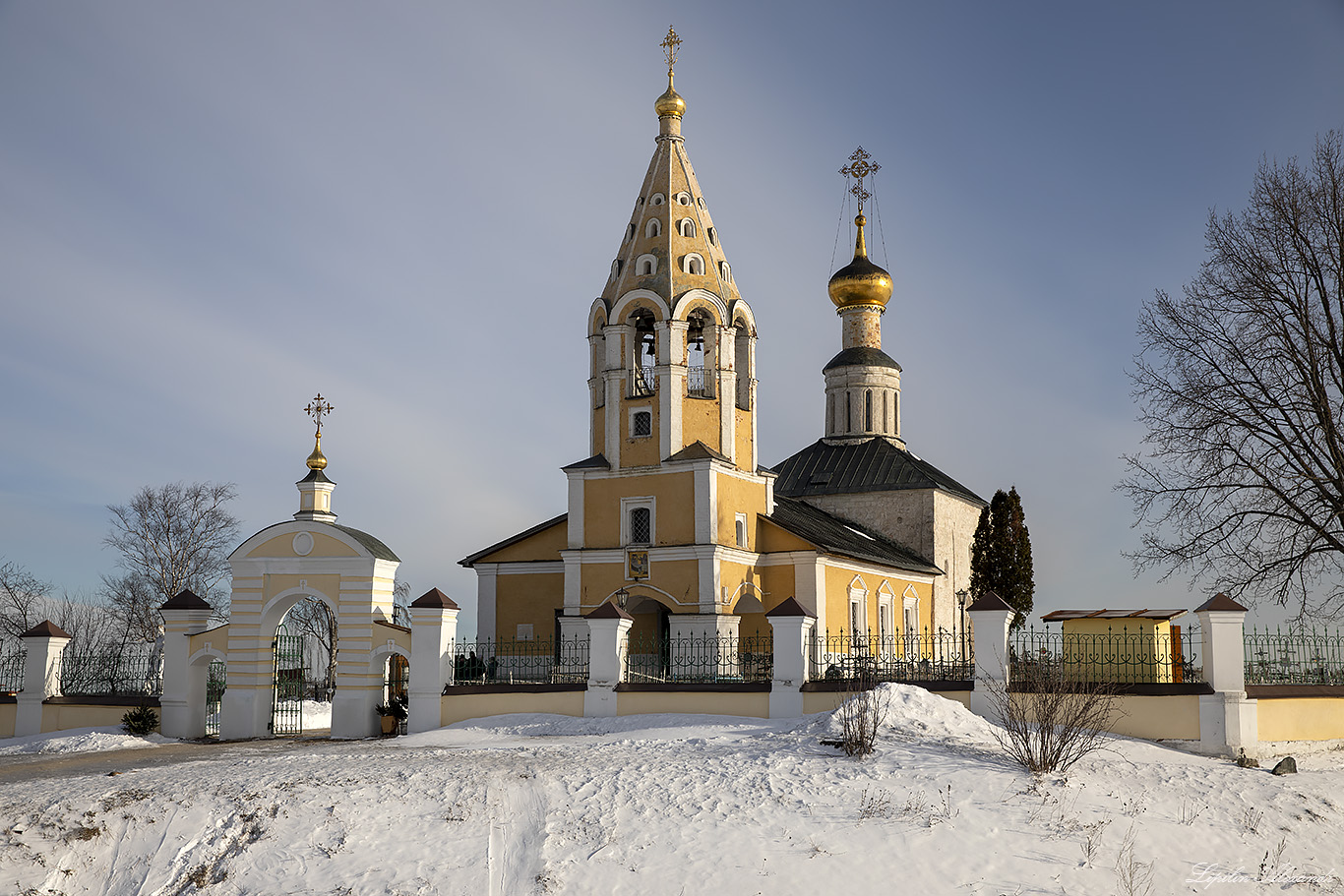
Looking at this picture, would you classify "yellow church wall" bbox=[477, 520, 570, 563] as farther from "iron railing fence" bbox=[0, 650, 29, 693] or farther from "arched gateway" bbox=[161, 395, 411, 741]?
"iron railing fence" bbox=[0, 650, 29, 693]

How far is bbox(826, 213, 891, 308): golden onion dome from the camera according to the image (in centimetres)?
3625

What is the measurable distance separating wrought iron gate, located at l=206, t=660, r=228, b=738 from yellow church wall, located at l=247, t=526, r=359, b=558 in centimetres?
185

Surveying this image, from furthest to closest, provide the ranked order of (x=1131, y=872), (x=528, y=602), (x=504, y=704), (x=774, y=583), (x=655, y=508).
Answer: (x=528, y=602), (x=774, y=583), (x=655, y=508), (x=504, y=704), (x=1131, y=872)

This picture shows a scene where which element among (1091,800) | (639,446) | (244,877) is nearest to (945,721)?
(1091,800)

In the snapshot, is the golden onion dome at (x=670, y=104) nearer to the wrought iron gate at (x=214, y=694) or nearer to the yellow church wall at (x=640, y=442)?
the yellow church wall at (x=640, y=442)

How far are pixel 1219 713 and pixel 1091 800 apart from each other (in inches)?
151

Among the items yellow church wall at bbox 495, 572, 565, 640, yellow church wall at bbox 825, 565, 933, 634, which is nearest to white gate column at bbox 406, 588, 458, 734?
yellow church wall at bbox 495, 572, 565, 640

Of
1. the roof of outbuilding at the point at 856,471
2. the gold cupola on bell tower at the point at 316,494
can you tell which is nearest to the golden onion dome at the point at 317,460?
the gold cupola on bell tower at the point at 316,494

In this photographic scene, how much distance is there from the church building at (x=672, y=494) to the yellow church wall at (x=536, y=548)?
3 cm

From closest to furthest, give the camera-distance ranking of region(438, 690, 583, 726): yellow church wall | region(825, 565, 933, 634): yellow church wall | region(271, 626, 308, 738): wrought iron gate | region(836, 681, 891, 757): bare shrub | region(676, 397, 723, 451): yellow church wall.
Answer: region(836, 681, 891, 757): bare shrub → region(438, 690, 583, 726): yellow church wall → region(271, 626, 308, 738): wrought iron gate → region(676, 397, 723, 451): yellow church wall → region(825, 565, 933, 634): yellow church wall

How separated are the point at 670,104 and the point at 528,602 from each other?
38.2 ft

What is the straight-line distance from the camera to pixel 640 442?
2505cm

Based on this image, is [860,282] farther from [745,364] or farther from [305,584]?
[305,584]

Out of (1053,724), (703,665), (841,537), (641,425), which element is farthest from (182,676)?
(841,537)
